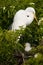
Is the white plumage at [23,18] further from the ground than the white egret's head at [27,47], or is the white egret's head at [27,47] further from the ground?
the white plumage at [23,18]

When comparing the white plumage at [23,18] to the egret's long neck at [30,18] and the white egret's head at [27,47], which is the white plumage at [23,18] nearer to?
the egret's long neck at [30,18]

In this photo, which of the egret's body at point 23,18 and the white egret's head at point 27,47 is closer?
the white egret's head at point 27,47

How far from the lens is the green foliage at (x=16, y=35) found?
7.00ft

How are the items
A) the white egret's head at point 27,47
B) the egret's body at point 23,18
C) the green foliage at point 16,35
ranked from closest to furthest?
the green foliage at point 16,35, the white egret's head at point 27,47, the egret's body at point 23,18

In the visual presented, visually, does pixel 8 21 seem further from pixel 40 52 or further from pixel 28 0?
pixel 40 52

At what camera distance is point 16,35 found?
7.55ft

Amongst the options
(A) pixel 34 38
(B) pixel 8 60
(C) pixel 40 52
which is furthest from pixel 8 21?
(C) pixel 40 52

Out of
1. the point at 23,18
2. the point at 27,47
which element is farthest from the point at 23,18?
the point at 27,47

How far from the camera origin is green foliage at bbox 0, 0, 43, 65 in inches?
84.0

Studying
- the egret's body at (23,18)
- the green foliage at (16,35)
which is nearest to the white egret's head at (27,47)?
the green foliage at (16,35)

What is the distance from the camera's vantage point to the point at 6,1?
2.90 m

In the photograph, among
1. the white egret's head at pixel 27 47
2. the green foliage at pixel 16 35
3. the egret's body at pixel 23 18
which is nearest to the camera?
the green foliage at pixel 16 35

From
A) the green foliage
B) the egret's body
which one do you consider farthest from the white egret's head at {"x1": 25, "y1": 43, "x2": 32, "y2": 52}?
the egret's body

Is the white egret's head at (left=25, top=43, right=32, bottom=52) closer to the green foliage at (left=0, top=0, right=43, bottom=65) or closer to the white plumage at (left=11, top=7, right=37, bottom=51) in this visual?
the green foliage at (left=0, top=0, right=43, bottom=65)
